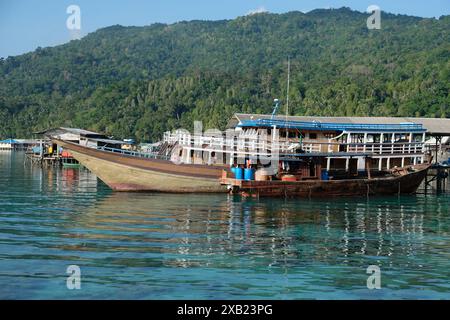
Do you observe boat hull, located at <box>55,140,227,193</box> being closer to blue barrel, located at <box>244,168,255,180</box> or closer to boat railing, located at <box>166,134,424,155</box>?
boat railing, located at <box>166,134,424,155</box>

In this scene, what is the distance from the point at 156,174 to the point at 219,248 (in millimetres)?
16145

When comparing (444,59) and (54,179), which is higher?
(444,59)

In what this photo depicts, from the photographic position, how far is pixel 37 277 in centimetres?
1530

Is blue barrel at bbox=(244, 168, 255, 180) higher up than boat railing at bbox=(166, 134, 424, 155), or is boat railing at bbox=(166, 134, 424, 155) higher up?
boat railing at bbox=(166, 134, 424, 155)

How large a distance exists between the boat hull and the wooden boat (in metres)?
1.19

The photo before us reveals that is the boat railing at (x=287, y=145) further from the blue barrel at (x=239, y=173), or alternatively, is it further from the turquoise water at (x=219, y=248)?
the turquoise water at (x=219, y=248)

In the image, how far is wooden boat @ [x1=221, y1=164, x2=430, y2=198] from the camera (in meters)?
33.0

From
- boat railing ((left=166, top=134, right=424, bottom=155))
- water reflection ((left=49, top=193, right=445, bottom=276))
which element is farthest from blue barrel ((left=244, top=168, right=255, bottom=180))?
water reflection ((left=49, top=193, right=445, bottom=276))

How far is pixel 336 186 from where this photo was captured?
113 feet
